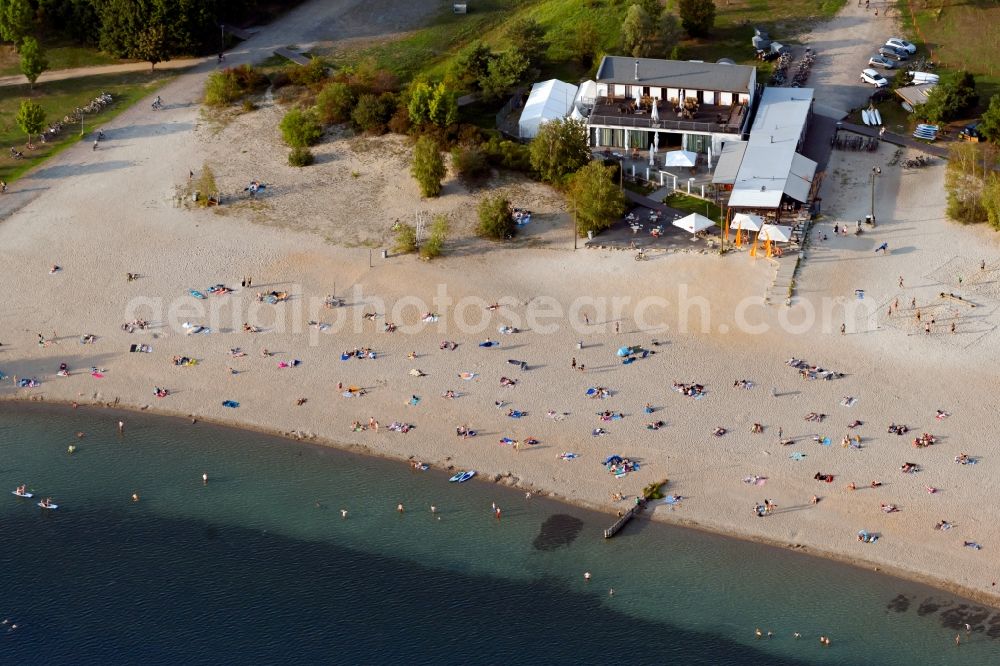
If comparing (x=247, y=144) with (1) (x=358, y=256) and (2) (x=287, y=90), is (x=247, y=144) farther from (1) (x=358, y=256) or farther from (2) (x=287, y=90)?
(1) (x=358, y=256)

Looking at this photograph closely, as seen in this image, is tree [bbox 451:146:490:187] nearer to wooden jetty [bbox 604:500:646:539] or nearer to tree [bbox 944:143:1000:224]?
tree [bbox 944:143:1000:224]

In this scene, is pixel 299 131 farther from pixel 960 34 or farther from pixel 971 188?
pixel 960 34

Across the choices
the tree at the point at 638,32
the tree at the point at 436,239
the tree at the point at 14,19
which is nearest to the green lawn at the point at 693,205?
the tree at the point at 436,239

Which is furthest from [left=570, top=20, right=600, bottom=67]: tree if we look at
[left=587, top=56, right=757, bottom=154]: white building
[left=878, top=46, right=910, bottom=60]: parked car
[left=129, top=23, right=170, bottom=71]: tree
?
[left=129, top=23, right=170, bottom=71]: tree

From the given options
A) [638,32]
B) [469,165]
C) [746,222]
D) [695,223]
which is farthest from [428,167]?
[638,32]

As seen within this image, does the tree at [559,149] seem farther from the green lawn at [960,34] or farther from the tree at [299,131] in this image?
the green lawn at [960,34]

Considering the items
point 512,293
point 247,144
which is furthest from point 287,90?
point 512,293

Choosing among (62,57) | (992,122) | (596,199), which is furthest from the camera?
(62,57)
